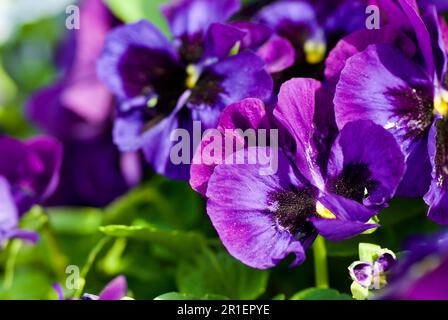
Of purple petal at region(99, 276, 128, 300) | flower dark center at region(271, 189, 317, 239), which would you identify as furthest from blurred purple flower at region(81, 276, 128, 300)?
flower dark center at region(271, 189, 317, 239)

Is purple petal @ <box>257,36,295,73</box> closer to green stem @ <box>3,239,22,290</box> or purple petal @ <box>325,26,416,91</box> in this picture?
purple petal @ <box>325,26,416,91</box>

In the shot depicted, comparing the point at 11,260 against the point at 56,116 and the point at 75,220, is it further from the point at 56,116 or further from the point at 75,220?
the point at 56,116

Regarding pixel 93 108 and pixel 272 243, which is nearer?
pixel 272 243

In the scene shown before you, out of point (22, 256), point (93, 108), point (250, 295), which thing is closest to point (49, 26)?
point (93, 108)

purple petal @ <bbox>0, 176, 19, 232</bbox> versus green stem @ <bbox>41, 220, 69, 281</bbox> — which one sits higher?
purple petal @ <bbox>0, 176, 19, 232</bbox>

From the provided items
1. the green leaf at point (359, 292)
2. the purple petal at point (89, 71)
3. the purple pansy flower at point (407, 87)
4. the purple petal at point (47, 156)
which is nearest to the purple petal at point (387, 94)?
the purple pansy flower at point (407, 87)

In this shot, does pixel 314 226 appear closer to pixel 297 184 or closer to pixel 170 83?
pixel 297 184

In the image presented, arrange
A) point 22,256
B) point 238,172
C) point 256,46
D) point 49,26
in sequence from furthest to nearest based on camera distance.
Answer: point 49,26, point 22,256, point 256,46, point 238,172

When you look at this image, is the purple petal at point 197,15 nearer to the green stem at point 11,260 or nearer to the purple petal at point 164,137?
the purple petal at point 164,137
